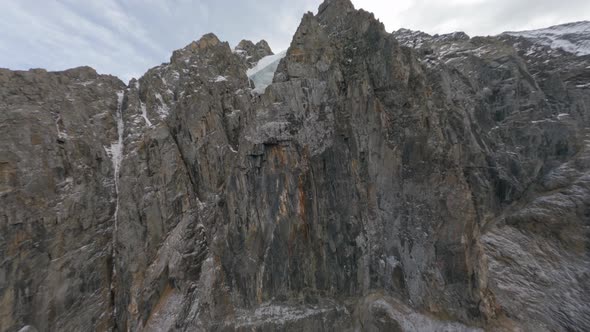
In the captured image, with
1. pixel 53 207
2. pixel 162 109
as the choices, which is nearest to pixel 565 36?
pixel 162 109

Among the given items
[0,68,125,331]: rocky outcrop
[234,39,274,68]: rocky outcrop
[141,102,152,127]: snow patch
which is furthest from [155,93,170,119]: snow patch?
[234,39,274,68]: rocky outcrop

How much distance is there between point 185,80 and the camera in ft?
93.4

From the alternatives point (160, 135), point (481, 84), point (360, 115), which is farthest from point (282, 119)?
point (481, 84)

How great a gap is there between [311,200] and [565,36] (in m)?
37.6

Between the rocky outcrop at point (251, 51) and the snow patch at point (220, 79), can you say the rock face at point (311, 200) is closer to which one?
the snow patch at point (220, 79)

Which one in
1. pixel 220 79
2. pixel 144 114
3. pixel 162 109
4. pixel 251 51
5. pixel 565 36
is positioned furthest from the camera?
pixel 251 51

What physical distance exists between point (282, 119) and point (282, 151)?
2376 millimetres

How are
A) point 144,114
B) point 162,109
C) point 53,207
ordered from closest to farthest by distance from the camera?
point 53,207, point 144,114, point 162,109

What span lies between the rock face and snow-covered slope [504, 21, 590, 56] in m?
2.41

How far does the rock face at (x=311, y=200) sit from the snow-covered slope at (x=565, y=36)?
7.90 ft

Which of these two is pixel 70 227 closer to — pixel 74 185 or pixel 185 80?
pixel 74 185

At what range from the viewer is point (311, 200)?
692 inches

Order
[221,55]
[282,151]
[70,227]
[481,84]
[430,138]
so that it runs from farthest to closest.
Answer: [221,55], [481,84], [70,227], [282,151], [430,138]

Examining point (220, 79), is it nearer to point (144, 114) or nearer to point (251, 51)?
point (144, 114)
